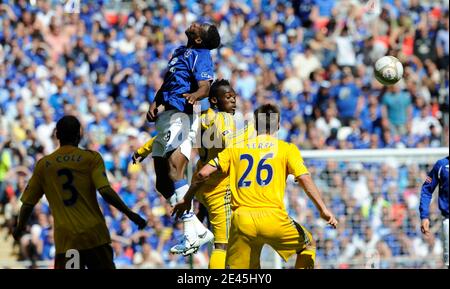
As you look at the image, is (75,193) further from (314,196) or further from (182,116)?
(314,196)

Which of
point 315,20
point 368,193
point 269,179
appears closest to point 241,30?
point 315,20

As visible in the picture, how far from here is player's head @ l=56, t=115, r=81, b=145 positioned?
11273mm

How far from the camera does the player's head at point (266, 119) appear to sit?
1125 cm

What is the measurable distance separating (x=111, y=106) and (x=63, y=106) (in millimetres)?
900

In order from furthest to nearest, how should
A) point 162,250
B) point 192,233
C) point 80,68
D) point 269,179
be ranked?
1. point 80,68
2. point 162,250
3. point 192,233
4. point 269,179

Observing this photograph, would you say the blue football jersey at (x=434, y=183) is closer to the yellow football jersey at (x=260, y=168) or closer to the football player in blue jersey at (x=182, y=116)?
the football player in blue jersey at (x=182, y=116)

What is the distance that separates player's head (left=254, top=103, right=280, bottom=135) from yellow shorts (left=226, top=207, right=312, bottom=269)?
785 mm

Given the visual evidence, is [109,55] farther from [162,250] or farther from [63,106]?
[162,250]

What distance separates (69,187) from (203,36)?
8.01 ft

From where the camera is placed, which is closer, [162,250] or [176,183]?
[176,183]

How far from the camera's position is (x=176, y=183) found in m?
12.9

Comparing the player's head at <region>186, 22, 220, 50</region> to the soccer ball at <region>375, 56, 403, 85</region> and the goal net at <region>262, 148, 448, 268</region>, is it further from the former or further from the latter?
the goal net at <region>262, 148, 448, 268</region>

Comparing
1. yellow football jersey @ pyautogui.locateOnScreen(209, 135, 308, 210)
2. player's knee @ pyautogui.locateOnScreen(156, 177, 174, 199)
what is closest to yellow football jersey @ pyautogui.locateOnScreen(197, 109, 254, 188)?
yellow football jersey @ pyautogui.locateOnScreen(209, 135, 308, 210)

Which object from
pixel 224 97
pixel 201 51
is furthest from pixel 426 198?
pixel 201 51
